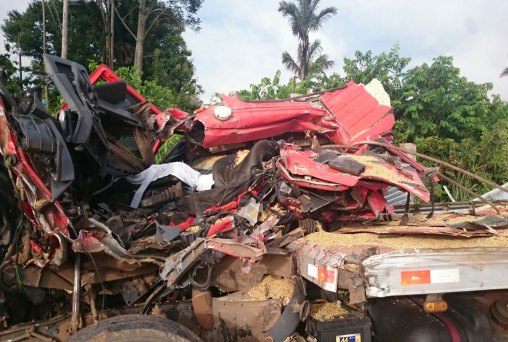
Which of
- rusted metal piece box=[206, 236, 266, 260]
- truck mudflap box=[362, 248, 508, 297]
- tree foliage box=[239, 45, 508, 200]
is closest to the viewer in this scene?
truck mudflap box=[362, 248, 508, 297]

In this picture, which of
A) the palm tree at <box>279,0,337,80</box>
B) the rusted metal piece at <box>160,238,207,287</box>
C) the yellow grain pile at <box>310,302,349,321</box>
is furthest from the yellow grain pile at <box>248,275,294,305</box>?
the palm tree at <box>279,0,337,80</box>

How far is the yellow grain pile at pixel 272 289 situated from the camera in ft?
9.45

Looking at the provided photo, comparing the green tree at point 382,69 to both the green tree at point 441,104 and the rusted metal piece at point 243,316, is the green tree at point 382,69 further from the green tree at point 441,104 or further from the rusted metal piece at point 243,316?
the rusted metal piece at point 243,316

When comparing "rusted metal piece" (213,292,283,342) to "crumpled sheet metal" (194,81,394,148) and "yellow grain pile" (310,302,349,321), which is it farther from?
"crumpled sheet metal" (194,81,394,148)

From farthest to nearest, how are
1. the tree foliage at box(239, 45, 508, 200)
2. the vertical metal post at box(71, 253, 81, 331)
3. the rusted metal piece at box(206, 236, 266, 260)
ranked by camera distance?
the tree foliage at box(239, 45, 508, 200), the vertical metal post at box(71, 253, 81, 331), the rusted metal piece at box(206, 236, 266, 260)

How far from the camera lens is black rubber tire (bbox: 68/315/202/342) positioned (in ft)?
8.39

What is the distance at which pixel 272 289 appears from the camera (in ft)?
9.63

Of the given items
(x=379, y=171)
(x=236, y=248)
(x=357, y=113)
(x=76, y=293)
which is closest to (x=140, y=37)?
(x=357, y=113)

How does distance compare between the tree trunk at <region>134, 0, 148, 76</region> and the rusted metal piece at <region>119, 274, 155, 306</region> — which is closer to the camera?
the rusted metal piece at <region>119, 274, 155, 306</region>

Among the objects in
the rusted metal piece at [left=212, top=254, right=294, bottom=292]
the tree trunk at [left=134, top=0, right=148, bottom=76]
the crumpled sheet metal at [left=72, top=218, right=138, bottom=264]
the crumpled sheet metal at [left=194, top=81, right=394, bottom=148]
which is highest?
the tree trunk at [left=134, top=0, right=148, bottom=76]

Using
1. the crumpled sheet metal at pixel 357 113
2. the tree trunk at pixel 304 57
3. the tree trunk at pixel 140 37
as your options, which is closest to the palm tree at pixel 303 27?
the tree trunk at pixel 304 57

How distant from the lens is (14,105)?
271 centimetres

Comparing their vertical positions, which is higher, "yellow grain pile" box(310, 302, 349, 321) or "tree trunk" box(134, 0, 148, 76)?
"tree trunk" box(134, 0, 148, 76)

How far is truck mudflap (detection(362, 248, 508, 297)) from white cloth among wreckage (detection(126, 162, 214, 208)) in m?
2.07
